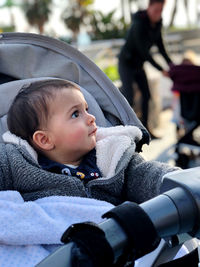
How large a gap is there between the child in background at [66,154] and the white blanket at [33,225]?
0.47 feet

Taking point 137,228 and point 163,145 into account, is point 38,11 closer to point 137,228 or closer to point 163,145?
point 163,145

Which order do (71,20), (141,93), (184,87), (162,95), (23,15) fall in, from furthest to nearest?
(23,15) → (71,20) → (162,95) → (141,93) → (184,87)

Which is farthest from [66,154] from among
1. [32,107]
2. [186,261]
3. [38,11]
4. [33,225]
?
[38,11]

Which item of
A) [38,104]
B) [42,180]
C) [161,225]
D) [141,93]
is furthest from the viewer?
[141,93]

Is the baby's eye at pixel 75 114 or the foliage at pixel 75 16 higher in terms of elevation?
the baby's eye at pixel 75 114

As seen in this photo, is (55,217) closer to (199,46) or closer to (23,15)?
(199,46)

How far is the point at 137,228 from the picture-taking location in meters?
0.72

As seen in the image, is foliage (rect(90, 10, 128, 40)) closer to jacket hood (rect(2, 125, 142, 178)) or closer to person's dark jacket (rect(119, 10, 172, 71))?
person's dark jacket (rect(119, 10, 172, 71))

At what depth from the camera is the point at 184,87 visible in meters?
3.69

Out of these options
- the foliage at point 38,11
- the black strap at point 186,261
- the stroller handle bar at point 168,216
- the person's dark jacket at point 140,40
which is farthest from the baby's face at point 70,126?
the foliage at point 38,11

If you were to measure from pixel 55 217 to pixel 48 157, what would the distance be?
0.43 m

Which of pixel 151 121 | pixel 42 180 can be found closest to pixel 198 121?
pixel 151 121

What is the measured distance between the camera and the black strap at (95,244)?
2.19 feet

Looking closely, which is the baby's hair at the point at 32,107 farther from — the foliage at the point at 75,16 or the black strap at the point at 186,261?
the foliage at the point at 75,16
